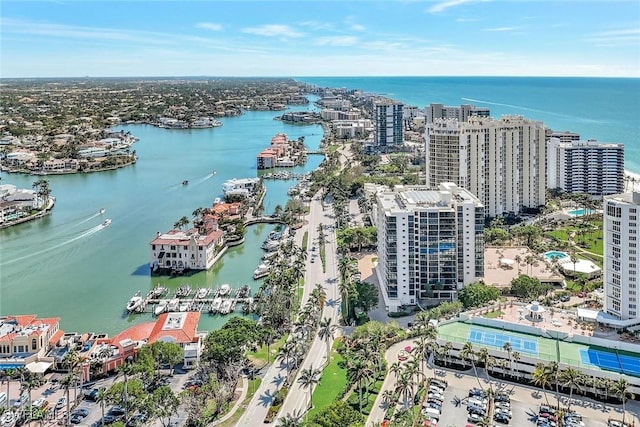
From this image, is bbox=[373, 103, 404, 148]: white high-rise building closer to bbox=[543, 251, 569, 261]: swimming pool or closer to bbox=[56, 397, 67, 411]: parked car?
bbox=[543, 251, 569, 261]: swimming pool

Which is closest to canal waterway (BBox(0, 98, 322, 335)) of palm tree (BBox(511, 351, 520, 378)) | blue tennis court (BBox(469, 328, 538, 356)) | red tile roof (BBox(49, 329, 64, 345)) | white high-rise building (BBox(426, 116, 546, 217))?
red tile roof (BBox(49, 329, 64, 345))

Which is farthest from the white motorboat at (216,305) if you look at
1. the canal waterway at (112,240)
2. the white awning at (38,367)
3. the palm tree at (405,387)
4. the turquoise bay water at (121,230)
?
the palm tree at (405,387)

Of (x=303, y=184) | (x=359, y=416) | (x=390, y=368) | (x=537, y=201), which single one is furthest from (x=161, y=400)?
(x=303, y=184)

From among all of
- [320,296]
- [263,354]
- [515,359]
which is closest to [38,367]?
[263,354]

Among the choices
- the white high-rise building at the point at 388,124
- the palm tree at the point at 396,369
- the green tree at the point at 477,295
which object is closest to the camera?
the palm tree at the point at 396,369

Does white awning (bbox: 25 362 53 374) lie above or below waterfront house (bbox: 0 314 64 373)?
below

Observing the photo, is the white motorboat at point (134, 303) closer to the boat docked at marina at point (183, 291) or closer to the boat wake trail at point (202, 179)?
the boat docked at marina at point (183, 291)
